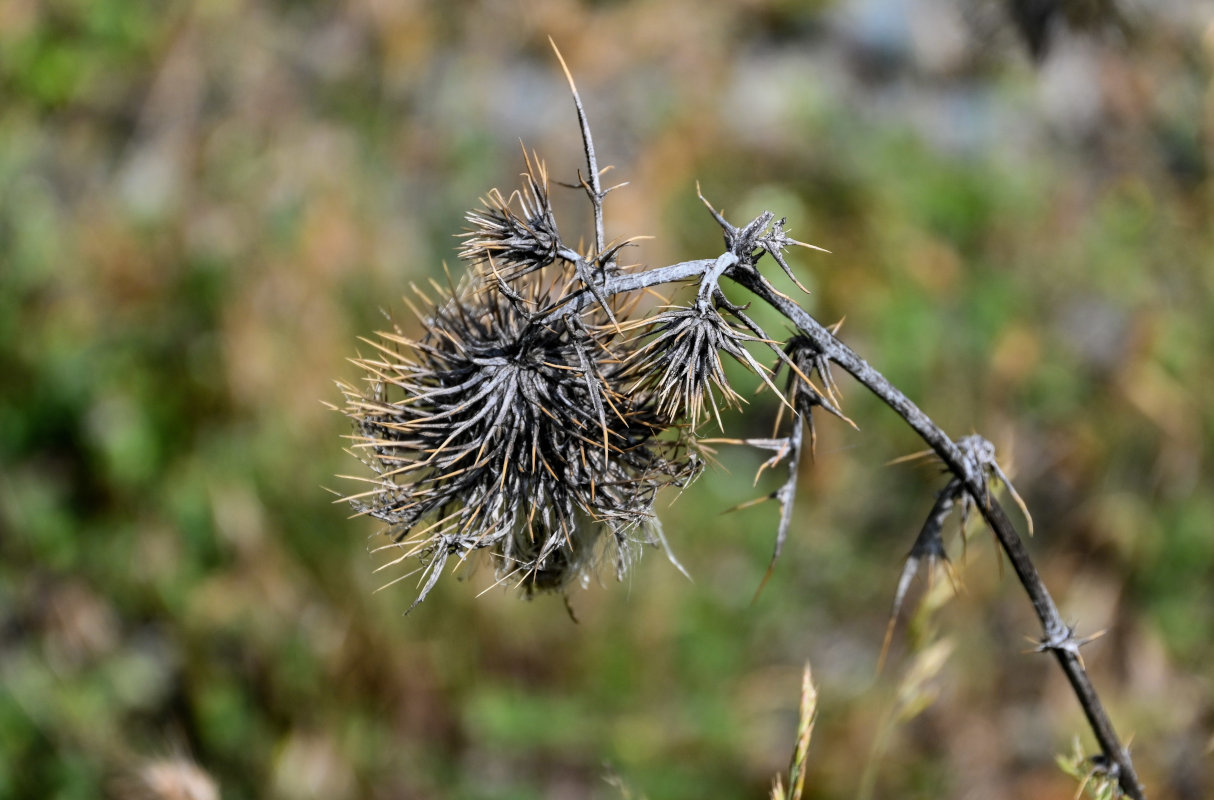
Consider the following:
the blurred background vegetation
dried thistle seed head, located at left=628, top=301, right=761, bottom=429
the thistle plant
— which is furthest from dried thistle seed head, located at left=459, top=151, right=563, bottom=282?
the blurred background vegetation

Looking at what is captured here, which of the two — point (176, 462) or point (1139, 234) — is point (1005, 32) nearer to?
point (1139, 234)

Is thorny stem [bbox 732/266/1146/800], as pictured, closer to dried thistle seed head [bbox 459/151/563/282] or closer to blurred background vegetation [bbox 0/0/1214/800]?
dried thistle seed head [bbox 459/151/563/282]

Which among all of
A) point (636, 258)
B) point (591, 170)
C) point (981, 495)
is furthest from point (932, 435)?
point (636, 258)

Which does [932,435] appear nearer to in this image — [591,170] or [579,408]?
[579,408]

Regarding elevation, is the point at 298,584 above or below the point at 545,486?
above

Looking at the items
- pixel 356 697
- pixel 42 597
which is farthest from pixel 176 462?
pixel 356 697
